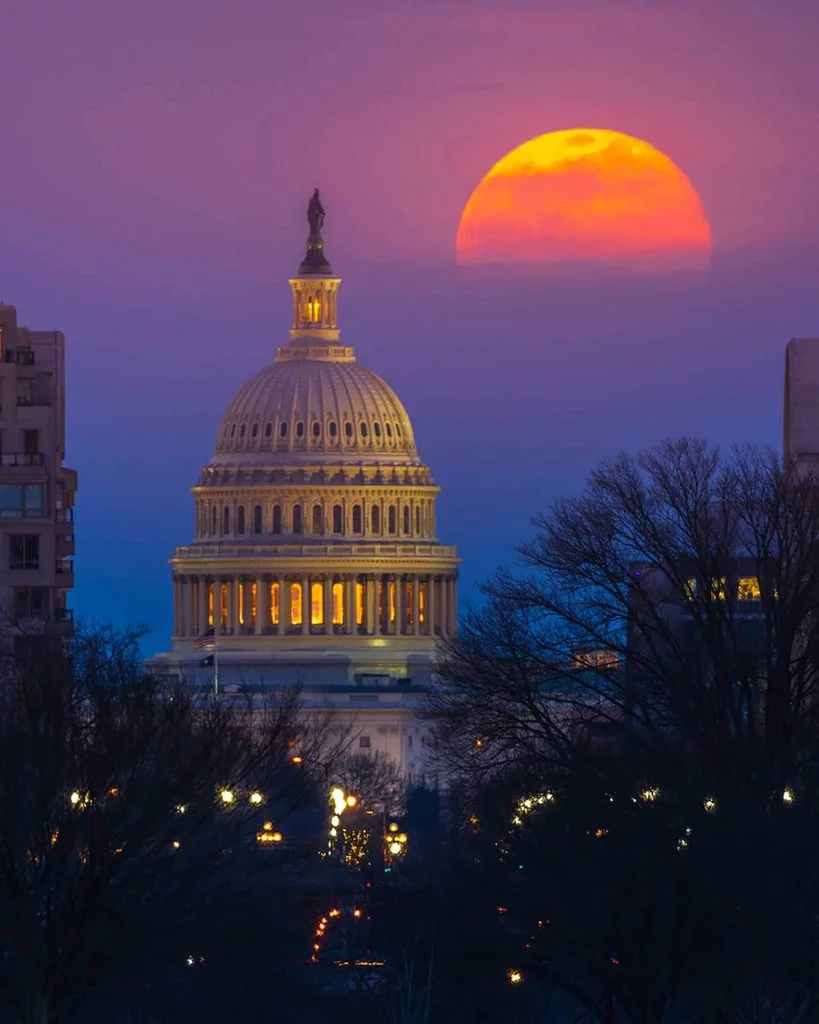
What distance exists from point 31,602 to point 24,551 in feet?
7.06

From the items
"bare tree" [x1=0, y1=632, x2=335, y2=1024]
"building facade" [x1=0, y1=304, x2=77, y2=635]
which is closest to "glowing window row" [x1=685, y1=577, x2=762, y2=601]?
"bare tree" [x1=0, y1=632, x2=335, y2=1024]

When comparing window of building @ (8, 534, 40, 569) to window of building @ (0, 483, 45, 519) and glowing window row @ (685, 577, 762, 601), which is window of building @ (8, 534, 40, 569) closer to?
window of building @ (0, 483, 45, 519)

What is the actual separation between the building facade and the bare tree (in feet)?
110

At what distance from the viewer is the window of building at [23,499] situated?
114 metres

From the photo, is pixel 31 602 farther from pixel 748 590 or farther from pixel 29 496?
pixel 748 590

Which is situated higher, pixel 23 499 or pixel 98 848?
pixel 23 499

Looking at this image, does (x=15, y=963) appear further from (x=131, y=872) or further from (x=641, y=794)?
(x=641, y=794)

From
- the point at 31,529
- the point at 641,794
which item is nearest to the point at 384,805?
the point at 31,529

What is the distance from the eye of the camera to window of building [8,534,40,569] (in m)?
114

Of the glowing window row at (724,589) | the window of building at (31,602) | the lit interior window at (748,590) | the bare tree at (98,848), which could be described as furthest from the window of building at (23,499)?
the bare tree at (98,848)

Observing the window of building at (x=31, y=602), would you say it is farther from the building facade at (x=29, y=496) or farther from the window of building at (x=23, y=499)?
the window of building at (x=23, y=499)

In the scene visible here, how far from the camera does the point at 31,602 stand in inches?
4542

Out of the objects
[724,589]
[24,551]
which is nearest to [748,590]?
[724,589]

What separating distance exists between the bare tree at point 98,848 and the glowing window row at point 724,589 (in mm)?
11230
